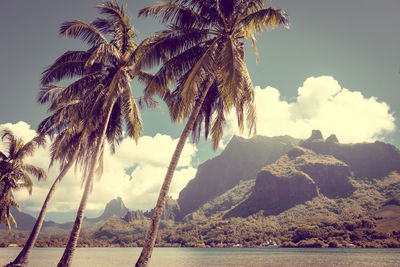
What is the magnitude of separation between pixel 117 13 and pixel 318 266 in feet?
183

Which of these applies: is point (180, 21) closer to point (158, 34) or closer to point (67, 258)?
point (158, 34)

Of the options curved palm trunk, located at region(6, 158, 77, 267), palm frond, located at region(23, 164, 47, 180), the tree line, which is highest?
the tree line

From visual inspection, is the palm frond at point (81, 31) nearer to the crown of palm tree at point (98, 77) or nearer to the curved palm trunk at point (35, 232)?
the crown of palm tree at point (98, 77)

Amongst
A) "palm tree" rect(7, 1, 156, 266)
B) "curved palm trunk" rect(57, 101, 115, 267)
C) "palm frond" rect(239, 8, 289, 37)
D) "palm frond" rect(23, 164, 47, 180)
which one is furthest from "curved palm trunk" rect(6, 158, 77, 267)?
"palm frond" rect(239, 8, 289, 37)

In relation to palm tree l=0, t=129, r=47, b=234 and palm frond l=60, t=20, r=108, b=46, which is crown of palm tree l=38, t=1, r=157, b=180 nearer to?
palm frond l=60, t=20, r=108, b=46

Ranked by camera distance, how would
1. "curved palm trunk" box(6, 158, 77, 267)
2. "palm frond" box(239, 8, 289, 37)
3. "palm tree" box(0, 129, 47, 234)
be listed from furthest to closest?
"palm tree" box(0, 129, 47, 234) → "curved palm trunk" box(6, 158, 77, 267) → "palm frond" box(239, 8, 289, 37)

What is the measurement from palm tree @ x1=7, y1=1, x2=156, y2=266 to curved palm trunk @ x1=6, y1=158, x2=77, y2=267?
59mm

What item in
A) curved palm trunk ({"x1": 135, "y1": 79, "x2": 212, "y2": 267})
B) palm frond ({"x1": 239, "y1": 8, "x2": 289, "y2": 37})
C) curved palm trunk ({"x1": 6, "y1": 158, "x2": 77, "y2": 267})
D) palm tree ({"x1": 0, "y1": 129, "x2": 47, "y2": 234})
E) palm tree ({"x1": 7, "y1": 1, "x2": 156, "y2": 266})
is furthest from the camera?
palm tree ({"x1": 0, "y1": 129, "x2": 47, "y2": 234})

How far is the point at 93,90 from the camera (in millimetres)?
14195

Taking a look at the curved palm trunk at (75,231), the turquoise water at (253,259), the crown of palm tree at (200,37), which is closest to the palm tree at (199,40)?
the crown of palm tree at (200,37)

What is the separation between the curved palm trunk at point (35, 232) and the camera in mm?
15875

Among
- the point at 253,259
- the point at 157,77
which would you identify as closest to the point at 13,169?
the point at 157,77

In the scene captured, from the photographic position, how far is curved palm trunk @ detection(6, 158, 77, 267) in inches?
625

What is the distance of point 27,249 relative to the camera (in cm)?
1628
